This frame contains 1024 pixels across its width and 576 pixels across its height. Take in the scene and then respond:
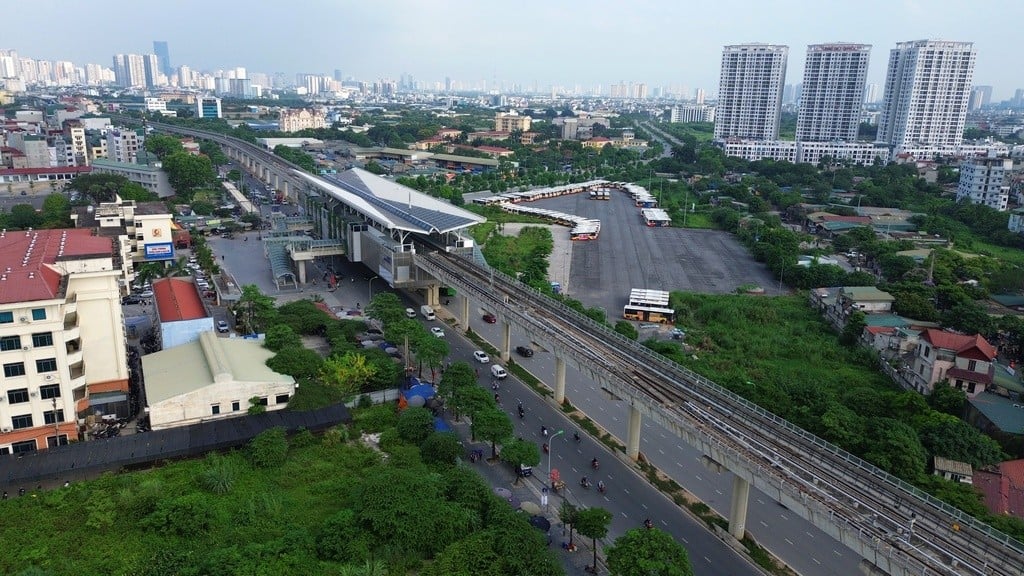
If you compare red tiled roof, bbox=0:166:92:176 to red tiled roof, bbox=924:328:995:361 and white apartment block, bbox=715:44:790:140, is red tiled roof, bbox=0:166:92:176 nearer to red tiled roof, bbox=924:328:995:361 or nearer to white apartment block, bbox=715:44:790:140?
red tiled roof, bbox=924:328:995:361

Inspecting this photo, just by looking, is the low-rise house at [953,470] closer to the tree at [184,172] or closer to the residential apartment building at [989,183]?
the residential apartment building at [989,183]

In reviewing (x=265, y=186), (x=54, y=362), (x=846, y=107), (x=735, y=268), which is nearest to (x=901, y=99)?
(x=846, y=107)

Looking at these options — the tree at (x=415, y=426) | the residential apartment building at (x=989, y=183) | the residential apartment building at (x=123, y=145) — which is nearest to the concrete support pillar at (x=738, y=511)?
the tree at (x=415, y=426)

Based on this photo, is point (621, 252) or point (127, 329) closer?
point (127, 329)

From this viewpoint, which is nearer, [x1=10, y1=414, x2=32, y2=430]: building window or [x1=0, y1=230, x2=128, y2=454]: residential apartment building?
[x1=0, y1=230, x2=128, y2=454]: residential apartment building

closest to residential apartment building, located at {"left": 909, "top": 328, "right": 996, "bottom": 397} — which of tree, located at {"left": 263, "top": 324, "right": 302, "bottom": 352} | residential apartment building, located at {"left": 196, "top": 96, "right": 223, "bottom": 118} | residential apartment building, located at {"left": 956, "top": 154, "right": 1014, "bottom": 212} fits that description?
tree, located at {"left": 263, "top": 324, "right": 302, "bottom": 352}

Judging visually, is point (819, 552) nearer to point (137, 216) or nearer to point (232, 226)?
point (137, 216)

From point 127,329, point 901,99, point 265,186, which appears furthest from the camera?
point 901,99

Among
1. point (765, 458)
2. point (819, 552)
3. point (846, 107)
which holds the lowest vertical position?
point (819, 552)
